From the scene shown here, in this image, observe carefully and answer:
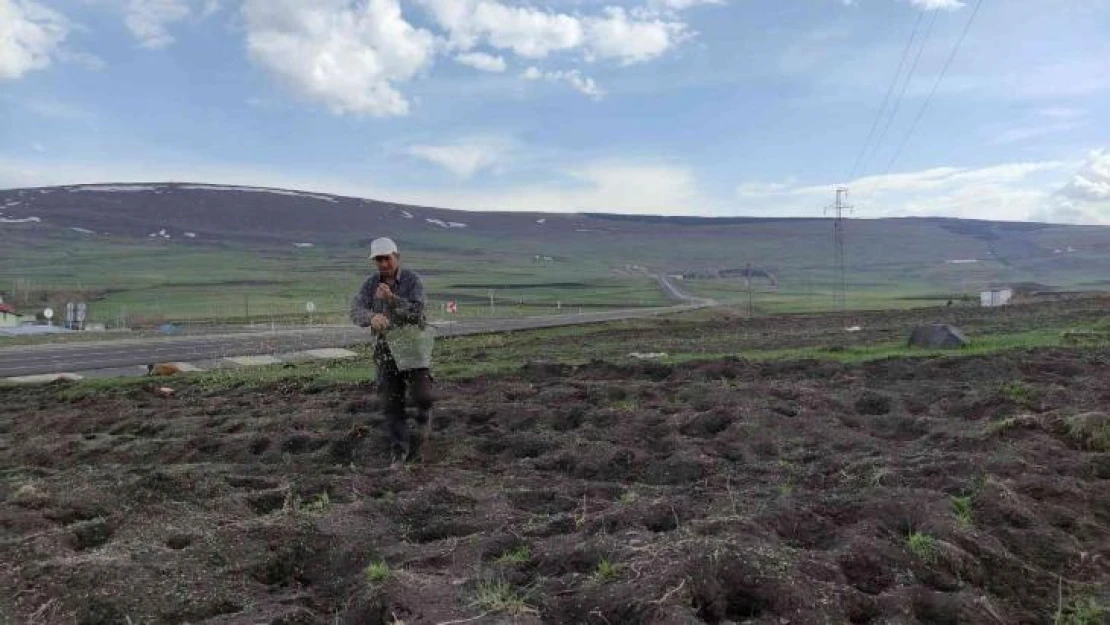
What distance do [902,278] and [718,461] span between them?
183 m

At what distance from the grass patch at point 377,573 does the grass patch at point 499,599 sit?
0.60m

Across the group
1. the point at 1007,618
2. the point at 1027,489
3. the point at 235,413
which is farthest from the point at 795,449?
the point at 235,413

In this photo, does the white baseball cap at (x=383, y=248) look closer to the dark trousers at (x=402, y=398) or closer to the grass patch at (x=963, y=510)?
the dark trousers at (x=402, y=398)

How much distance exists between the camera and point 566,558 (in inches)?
215

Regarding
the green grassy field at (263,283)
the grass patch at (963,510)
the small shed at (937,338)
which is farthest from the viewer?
the green grassy field at (263,283)

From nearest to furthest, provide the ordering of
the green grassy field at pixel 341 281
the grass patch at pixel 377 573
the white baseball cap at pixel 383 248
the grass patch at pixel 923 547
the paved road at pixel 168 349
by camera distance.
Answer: the grass patch at pixel 377 573 < the grass patch at pixel 923 547 < the white baseball cap at pixel 383 248 < the paved road at pixel 168 349 < the green grassy field at pixel 341 281

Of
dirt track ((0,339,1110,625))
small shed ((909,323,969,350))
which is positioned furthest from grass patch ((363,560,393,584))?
small shed ((909,323,969,350))

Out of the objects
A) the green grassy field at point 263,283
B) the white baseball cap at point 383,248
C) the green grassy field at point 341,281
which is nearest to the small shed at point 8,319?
the green grassy field at point 263,283

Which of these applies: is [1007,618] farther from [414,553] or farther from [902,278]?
[902,278]

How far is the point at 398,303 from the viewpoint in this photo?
9984 mm

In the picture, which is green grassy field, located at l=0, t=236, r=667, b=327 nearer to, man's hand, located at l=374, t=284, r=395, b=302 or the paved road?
the paved road

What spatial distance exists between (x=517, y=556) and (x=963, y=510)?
337 centimetres

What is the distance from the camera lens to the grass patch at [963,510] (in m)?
5.98

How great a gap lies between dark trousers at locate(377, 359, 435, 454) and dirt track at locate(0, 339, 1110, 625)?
13.0 inches
